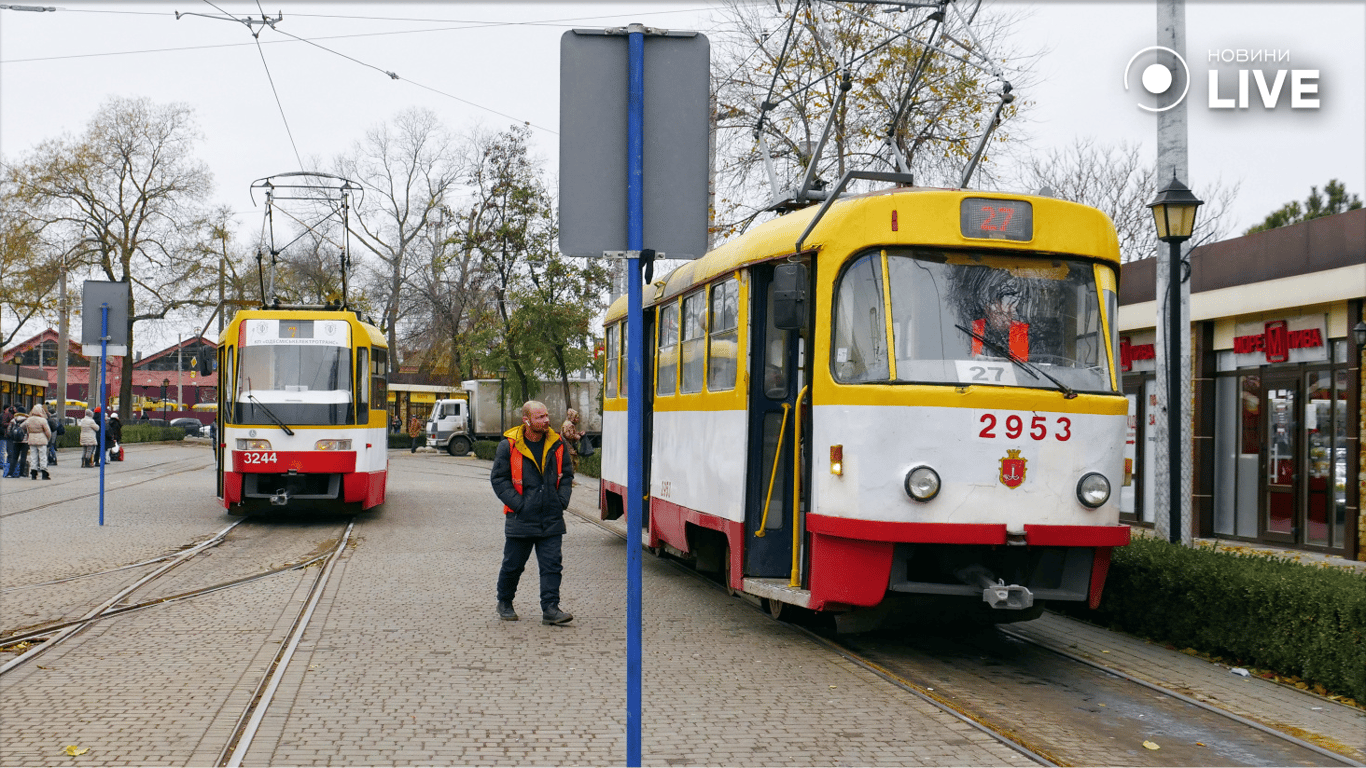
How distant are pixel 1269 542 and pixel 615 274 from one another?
66.4 ft

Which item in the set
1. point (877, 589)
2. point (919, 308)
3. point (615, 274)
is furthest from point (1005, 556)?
point (615, 274)

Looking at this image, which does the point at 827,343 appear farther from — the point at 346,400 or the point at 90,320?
the point at 90,320

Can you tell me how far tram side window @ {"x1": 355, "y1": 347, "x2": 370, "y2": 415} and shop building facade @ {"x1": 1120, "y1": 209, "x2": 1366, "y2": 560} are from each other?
386 inches

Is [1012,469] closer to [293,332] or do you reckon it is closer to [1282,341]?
[1282,341]

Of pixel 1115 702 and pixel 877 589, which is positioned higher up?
pixel 877 589

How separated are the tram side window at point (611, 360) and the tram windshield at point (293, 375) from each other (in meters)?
3.99

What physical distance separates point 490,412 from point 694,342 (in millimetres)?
34936

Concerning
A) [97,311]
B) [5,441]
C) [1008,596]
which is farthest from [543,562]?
[5,441]

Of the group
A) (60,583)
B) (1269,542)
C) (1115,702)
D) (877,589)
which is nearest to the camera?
(1115,702)

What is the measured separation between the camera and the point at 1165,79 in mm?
11523

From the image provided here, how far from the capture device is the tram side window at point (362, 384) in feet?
55.3

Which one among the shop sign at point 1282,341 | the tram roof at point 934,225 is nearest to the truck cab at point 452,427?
the shop sign at point 1282,341

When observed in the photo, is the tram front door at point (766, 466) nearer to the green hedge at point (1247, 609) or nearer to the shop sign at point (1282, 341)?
the green hedge at point (1247, 609)

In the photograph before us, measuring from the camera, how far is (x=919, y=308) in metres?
7.87
